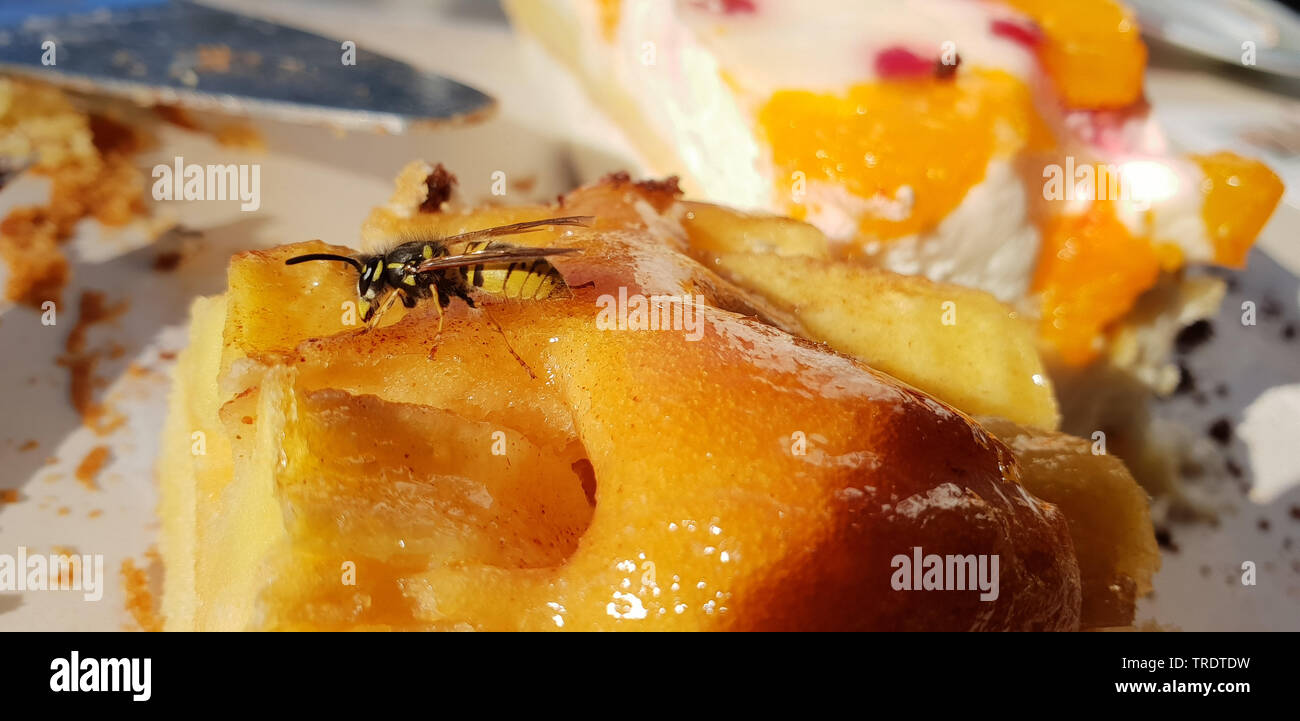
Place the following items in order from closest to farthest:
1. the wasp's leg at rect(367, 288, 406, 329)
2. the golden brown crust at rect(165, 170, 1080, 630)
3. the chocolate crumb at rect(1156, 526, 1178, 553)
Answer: the golden brown crust at rect(165, 170, 1080, 630), the wasp's leg at rect(367, 288, 406, 329), the chocolate crumb at rect(1156, 526, 1178, 553)

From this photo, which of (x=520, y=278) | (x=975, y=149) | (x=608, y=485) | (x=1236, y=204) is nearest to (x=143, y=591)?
(x=520, y=278)

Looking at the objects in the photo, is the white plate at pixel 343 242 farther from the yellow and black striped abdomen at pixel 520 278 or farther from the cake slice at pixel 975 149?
the yellow and black striped abdomen at pixel 520 278

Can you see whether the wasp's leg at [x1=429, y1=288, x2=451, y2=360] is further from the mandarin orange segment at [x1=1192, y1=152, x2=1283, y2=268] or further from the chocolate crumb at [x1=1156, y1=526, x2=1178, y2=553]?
the mandarin orange segment at [x1=1192, y1=152, x2=1283, y2=268]

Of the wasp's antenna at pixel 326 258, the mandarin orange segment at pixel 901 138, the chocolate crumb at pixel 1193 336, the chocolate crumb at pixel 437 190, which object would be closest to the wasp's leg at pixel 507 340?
the wasp's antenna at pixel 326 258

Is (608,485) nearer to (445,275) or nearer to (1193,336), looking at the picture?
(445,275)

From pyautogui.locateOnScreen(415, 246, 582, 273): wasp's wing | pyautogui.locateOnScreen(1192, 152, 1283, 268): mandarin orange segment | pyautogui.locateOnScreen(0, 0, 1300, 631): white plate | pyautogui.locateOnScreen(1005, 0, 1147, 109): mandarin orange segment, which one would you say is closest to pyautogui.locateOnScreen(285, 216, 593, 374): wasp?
pyautogui.locateOnScreen(415, 246, 582, 273): wasp's wing
